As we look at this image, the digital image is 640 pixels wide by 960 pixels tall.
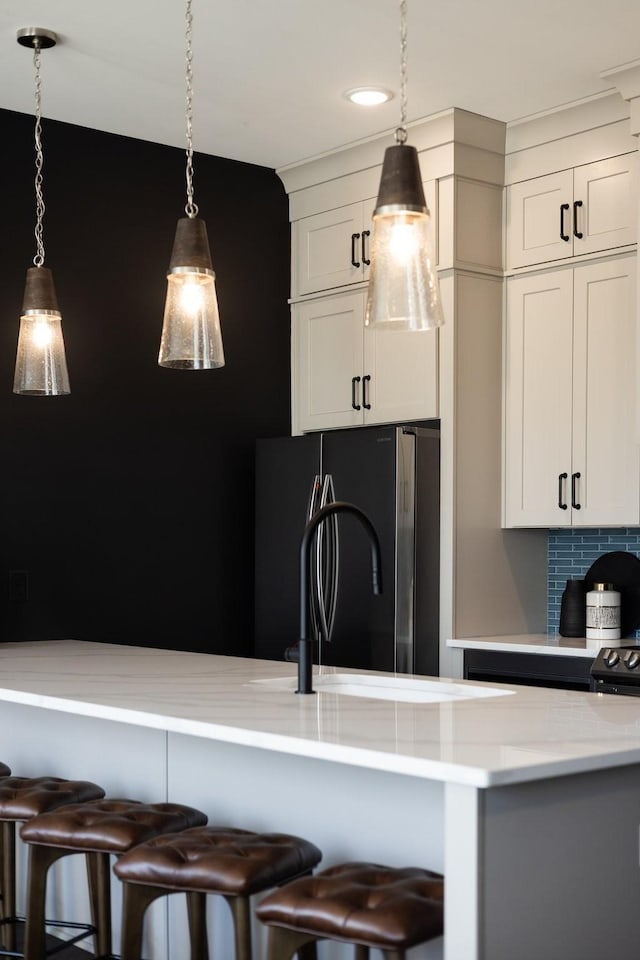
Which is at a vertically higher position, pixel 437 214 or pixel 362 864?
pixel 437 214

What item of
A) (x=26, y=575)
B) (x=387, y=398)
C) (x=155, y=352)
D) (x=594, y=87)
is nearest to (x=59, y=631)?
(x=26, y=575)

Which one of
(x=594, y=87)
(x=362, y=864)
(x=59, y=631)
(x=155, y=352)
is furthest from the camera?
(x=155, y=352)

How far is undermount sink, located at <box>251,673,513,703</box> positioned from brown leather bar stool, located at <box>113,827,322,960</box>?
28.8 inches

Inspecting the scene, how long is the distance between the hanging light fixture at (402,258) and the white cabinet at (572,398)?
6.68 feet

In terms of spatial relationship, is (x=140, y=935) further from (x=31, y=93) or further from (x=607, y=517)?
(x=31, y=93)

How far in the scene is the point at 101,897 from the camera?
287 cm

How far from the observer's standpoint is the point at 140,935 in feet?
7.77

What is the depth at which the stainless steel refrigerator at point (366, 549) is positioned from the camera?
455cm

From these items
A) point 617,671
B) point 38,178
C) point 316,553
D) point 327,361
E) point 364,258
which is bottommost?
point 617,671

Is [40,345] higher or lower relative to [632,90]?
lower

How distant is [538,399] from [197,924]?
279 cm

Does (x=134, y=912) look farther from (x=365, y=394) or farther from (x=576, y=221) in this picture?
(x=576, y=221)

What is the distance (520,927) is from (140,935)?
2.59 feet

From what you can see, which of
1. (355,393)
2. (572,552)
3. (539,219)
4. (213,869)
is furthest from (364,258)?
(213,869)
